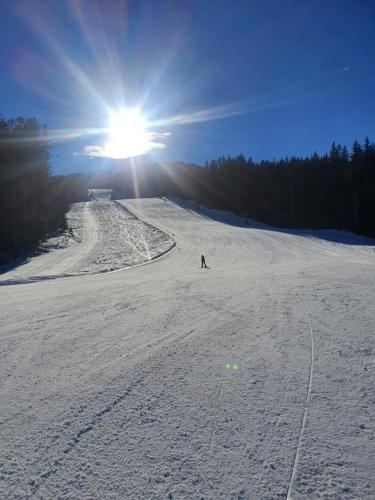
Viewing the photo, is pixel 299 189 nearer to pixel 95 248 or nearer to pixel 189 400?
A: pixel 95 248

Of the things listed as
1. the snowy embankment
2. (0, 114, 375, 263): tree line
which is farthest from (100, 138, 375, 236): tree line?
the snowy embankment

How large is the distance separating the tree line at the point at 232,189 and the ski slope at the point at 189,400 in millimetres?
18971

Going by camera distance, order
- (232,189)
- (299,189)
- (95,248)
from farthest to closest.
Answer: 1. (232,189)
2. (299,189)
3. (95,248)

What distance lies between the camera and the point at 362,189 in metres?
48.6

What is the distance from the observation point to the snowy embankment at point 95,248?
53.6ft

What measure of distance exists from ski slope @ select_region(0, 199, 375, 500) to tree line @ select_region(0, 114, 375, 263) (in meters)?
19.0

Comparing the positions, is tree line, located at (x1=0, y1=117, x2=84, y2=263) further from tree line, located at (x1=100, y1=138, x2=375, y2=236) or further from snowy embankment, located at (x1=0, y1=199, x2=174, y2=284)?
tree line, located at (x1=100, y1=138, x2=375, y2=236)

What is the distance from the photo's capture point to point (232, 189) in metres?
63.2

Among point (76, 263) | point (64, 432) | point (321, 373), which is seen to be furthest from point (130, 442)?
point (76, 263)

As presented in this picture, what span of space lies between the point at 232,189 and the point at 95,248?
149ft

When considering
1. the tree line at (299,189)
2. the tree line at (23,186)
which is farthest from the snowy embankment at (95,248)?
the tree line at (299,189)

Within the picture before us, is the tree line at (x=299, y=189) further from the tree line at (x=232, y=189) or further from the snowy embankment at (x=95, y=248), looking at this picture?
the snowy embankment at (x=95, y=248)

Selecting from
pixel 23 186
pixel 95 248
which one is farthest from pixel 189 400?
pixel 23 186

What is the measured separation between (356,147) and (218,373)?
6090cm
